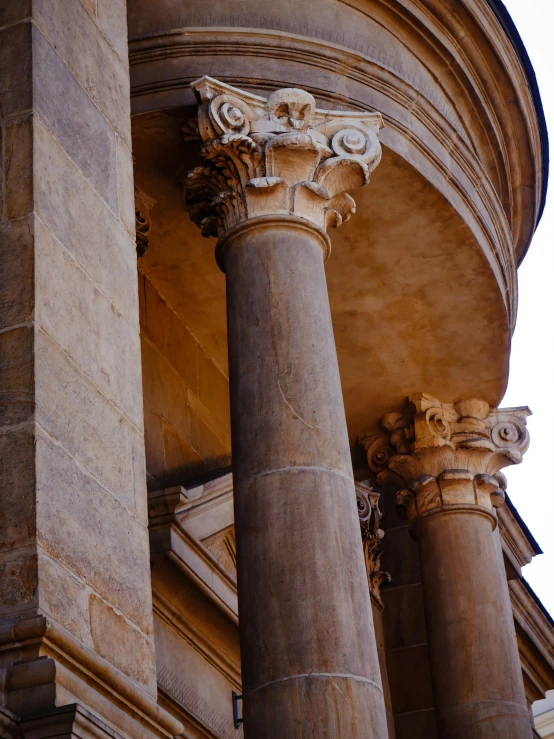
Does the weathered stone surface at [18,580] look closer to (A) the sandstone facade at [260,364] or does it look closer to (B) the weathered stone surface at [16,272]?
(A) the sandstone facade at [260,364]

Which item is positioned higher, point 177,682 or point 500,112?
point 500,112

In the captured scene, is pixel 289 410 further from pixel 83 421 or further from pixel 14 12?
pixel 14 12

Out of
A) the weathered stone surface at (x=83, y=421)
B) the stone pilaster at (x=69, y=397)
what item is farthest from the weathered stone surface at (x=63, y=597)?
the weathered stone surface at (x=83, y=421)

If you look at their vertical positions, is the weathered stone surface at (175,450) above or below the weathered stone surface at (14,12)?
above

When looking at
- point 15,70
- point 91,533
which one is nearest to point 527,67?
point 15,70

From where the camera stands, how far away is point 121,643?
6.66m

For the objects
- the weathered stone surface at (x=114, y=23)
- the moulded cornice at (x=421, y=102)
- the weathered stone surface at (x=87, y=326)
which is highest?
the moulded cornice at (x=421, y=102)

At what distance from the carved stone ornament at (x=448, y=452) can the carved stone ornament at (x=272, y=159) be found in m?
4.56

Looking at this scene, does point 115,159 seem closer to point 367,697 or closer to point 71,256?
point 71,256

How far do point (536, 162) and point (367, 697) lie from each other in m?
9.10

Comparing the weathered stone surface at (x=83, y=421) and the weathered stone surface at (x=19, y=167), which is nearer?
the weathered stone surface at (x=83, y=421)

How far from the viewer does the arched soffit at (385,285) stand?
523 inches

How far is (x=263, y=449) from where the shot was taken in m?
10.1

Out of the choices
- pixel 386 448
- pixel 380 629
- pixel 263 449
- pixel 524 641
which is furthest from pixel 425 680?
pixel 263 449
